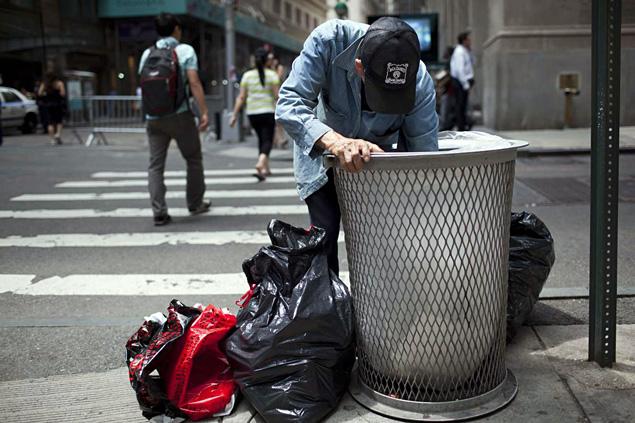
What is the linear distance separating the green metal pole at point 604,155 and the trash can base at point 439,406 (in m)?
0.57

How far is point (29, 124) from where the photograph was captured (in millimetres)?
21562

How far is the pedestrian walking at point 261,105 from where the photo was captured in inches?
380

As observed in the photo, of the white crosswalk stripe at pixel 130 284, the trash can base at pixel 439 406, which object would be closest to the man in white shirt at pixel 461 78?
the white crosswalk stripe at pixel 130 284

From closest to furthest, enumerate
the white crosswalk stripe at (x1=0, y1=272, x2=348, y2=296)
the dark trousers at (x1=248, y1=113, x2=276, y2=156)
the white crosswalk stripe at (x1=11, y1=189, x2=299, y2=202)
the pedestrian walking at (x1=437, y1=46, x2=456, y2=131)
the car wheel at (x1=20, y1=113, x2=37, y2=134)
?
the white crosswalk stripe at (x1=0, y1=272, x2=348, y2=296)
the white crosswalk stripe at (x1=11, y1=189, x2=299, y2=202)
the dark trousers at (x1=248, y1=113, x2=276, y2=156)
the pedestrian walking at (x1=437, y1=46, x2=456, y2=131)
the car wheel at (x1=20, y1=113, x2=37, y2=134)

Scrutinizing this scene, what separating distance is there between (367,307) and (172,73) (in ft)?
14.0

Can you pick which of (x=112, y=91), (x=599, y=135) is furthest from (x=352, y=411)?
(x=112, y=91)

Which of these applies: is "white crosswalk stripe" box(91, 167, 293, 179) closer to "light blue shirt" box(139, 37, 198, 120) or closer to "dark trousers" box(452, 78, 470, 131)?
"light blue shirt" box(139, 37, 198, 120)

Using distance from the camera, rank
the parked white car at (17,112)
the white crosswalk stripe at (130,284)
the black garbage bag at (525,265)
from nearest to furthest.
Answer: the black garbage bag at (525,265) < the white crosswalk stripe at (130,284) < the parked white car at (17,112)

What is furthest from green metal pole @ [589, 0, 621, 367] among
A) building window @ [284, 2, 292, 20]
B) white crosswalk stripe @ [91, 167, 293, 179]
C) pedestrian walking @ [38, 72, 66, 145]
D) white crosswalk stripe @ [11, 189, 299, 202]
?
building window @ [284, 2, 292, 20]

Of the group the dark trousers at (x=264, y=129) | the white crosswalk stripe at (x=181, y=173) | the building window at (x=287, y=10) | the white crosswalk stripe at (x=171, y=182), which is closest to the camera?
the white crosswalk stripe at (x=171, y=182)

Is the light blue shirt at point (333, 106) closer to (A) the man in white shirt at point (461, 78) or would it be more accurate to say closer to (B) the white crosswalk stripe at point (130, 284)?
(B) the white crosswalk stripe at point (130, 284)

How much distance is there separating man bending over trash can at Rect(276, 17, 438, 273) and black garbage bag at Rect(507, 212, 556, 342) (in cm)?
83

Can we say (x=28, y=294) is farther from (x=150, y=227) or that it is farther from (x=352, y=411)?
(x=352, y=411)

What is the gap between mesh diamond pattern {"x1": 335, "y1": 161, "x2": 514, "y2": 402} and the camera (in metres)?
2.43
